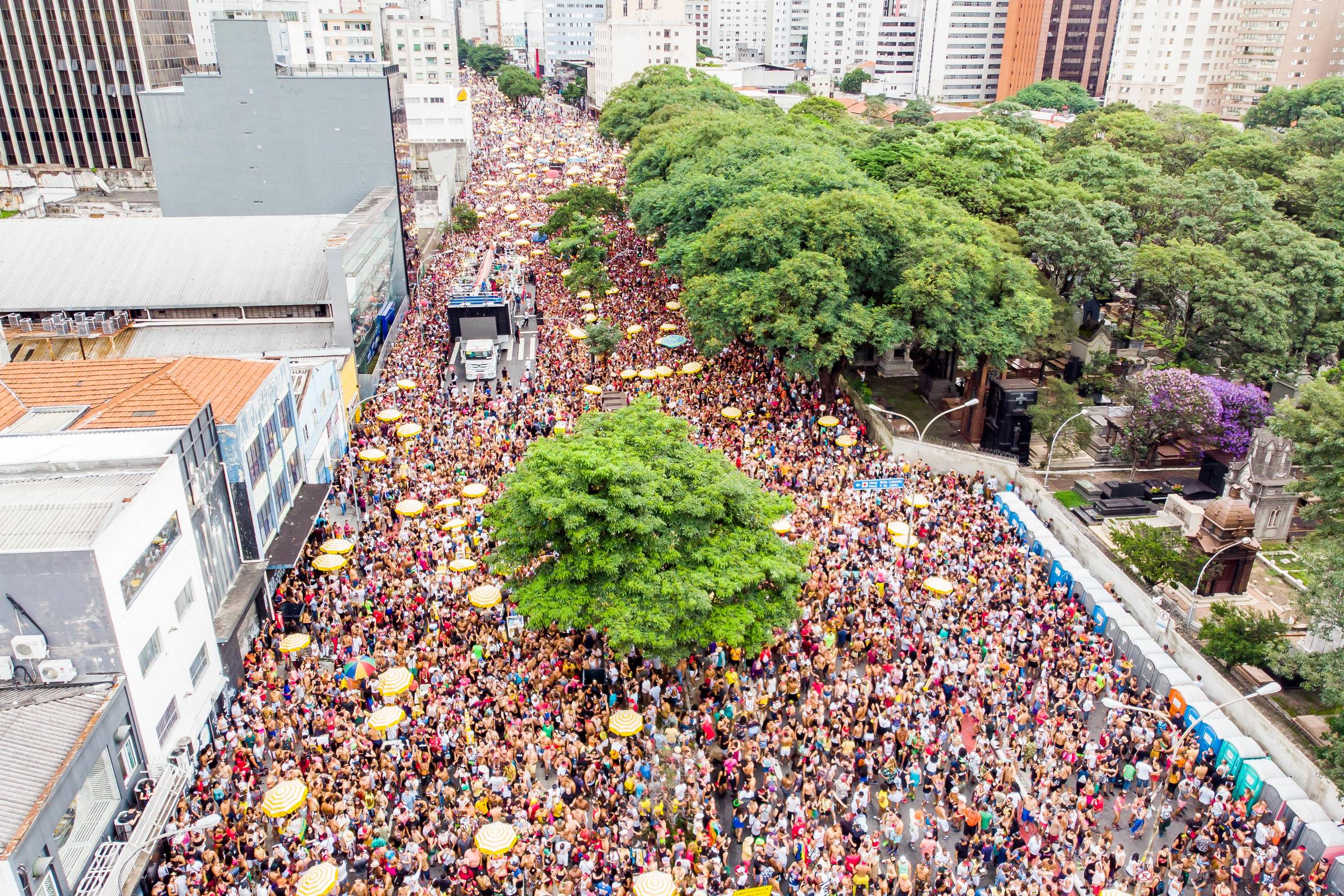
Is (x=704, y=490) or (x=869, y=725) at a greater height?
(x=704, y=490)

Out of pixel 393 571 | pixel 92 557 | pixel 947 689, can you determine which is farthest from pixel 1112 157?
pixel 92 557

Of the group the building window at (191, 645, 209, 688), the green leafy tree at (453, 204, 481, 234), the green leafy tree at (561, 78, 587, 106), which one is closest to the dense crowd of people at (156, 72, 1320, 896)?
the building window at (191, 645, 209, 688)

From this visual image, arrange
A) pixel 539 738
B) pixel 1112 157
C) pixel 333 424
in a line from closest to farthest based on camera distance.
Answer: pixel 539 738 < pixel 333 424 < pixel 1112 157

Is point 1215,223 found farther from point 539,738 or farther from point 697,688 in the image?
point 539,738

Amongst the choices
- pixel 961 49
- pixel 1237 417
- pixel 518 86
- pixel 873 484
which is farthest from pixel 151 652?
pixel 961 49

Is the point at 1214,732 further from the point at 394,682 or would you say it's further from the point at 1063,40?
the point at 1063,40
